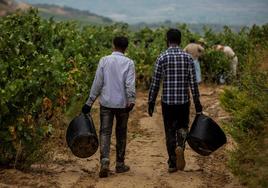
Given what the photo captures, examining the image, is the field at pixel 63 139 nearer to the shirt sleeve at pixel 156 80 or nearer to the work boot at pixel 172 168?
the work boot at pixel 172 168

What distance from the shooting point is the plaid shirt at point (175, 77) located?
9.13m

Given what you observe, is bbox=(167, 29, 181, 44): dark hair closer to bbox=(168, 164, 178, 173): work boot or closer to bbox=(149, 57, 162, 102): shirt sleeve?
bbox=(149, 57, 162, 102): shirt sleeve

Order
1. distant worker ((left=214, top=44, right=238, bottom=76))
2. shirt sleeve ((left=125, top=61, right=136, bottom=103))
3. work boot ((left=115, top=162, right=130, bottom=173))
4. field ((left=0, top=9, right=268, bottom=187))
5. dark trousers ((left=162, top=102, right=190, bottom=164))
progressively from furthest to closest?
1. distant worker ((left=214, top=44, right=238, bottom=76))
2. work boot ((left=115, top=162, right=130, bottom=173))
3. dark trousers ((left=162, top=102, right=190, bottom=164))
4. shirt sleeve ((left=125, top=61, right=136, bottom=103))
5. field ((left=0, top=9, right=268, bottom=187))

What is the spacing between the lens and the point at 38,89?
8922 millimetres

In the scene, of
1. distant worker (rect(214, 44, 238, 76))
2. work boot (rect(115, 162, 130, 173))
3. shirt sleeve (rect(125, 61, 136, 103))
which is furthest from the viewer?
distant worker (rect(214, 44, 238, 76))

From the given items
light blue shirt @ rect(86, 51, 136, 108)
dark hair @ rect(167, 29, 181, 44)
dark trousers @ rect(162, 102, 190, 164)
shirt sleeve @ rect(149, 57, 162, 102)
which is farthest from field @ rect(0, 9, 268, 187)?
dark hair @ rect(167, 29, 181, 44)

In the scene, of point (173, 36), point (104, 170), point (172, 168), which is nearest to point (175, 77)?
point (173, 36)

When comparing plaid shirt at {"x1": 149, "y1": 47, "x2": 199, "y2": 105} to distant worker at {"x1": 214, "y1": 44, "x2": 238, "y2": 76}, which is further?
distant worker at {"x1": 214, "y1": 44, "x2": 238, "y2": 76}

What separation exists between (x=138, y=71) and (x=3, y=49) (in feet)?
35.2

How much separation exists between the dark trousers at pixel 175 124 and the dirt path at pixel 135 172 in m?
0.42

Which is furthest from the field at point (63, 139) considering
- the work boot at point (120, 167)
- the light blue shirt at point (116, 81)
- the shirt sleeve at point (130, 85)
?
the shirt sleeve at point (130, 85)

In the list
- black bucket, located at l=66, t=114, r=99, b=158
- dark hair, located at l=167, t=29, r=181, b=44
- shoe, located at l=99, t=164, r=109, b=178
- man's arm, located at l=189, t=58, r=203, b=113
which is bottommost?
shoe, located at l=99, t=164, r=109, b=178

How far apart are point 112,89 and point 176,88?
0.89m

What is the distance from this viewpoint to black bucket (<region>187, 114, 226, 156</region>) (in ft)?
29.8
